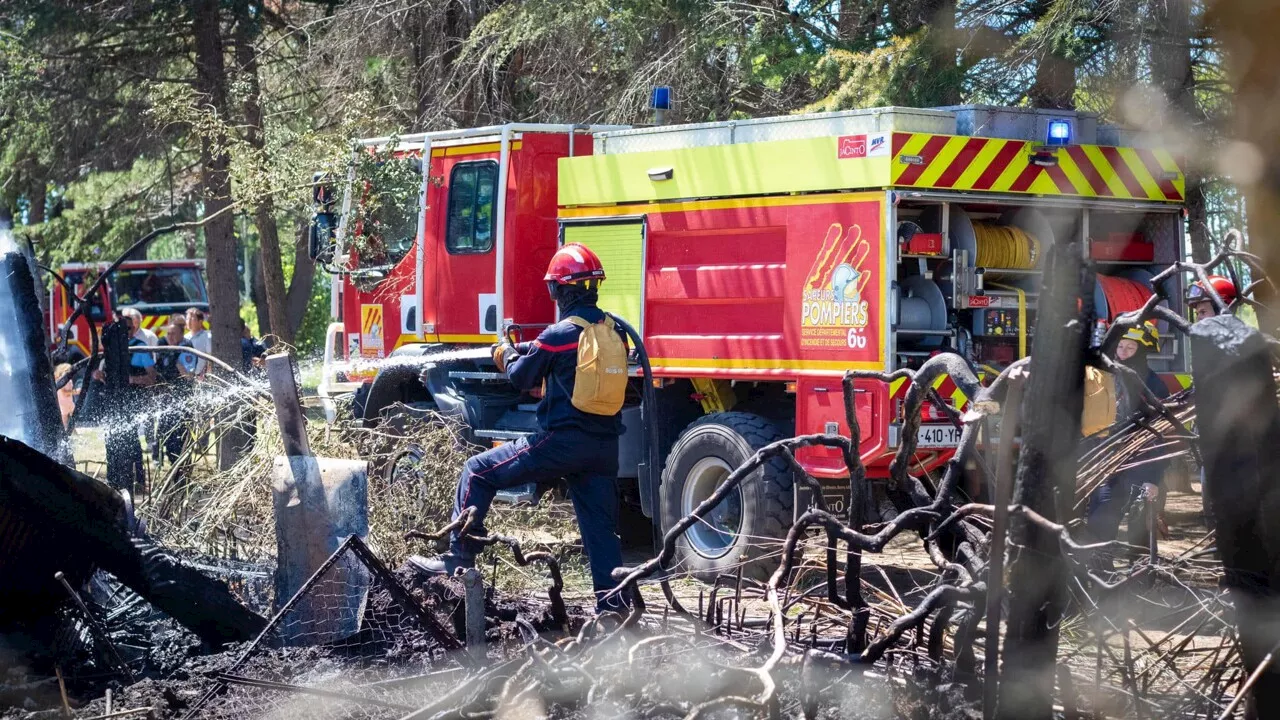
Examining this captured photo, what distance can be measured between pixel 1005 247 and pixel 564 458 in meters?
3.14

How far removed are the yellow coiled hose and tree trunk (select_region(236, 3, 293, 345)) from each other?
6565 millimetres

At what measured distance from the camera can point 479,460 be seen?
266 inches

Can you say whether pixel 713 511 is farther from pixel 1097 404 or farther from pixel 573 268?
pixel 1097 404

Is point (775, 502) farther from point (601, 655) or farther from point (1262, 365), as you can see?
point (1262, 365)

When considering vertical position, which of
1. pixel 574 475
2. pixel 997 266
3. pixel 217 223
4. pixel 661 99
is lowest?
pixel 574 475

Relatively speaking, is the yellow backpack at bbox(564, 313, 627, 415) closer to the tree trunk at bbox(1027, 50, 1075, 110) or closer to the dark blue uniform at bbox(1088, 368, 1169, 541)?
the dark blue uniform at bbox(1088, 368, 1169, 541)

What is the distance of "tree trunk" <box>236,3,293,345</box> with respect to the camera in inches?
550

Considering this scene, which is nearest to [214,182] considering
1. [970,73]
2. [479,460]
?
[970,73]

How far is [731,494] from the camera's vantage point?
8.27m

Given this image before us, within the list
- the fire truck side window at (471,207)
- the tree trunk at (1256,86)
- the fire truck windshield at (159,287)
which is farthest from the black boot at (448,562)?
the fire truck windshield at (159,287)

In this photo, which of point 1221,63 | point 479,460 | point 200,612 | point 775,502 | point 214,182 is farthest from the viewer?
point 214,182

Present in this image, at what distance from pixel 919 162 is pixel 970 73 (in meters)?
2.96

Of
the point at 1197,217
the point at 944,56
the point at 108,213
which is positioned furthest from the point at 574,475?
the point at 108,213

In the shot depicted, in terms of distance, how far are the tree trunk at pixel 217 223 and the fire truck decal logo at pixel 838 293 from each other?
8.94 m
